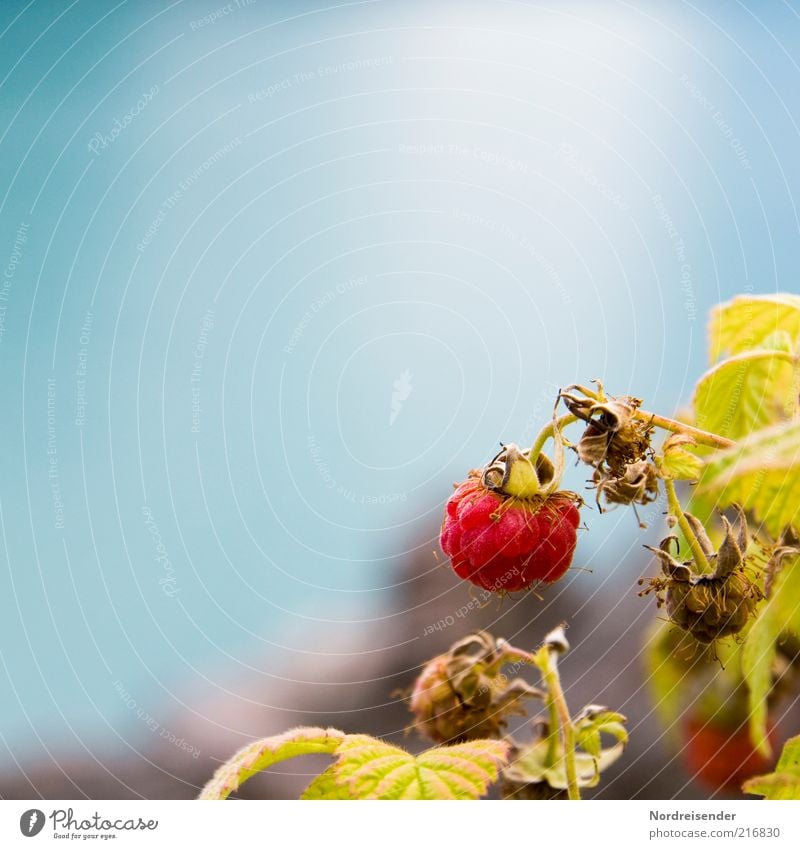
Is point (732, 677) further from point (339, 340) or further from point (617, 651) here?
point (339, 340)

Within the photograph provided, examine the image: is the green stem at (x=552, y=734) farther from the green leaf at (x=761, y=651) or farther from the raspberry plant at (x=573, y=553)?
the green leaf at (x=761, y=651)

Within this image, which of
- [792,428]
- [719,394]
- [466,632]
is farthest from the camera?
[466,632]

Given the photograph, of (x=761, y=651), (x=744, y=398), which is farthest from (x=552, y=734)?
(x=744, y=398)

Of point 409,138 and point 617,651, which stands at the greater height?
point 409,138

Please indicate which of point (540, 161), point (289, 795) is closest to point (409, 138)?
point (540, 161)

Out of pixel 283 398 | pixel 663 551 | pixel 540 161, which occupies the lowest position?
pixel 663 551

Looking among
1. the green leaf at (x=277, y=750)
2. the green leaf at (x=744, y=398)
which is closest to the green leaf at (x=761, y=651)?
the green leaf at (x=744, y=398)

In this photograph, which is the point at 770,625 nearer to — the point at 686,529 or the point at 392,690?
the point at 686,529
